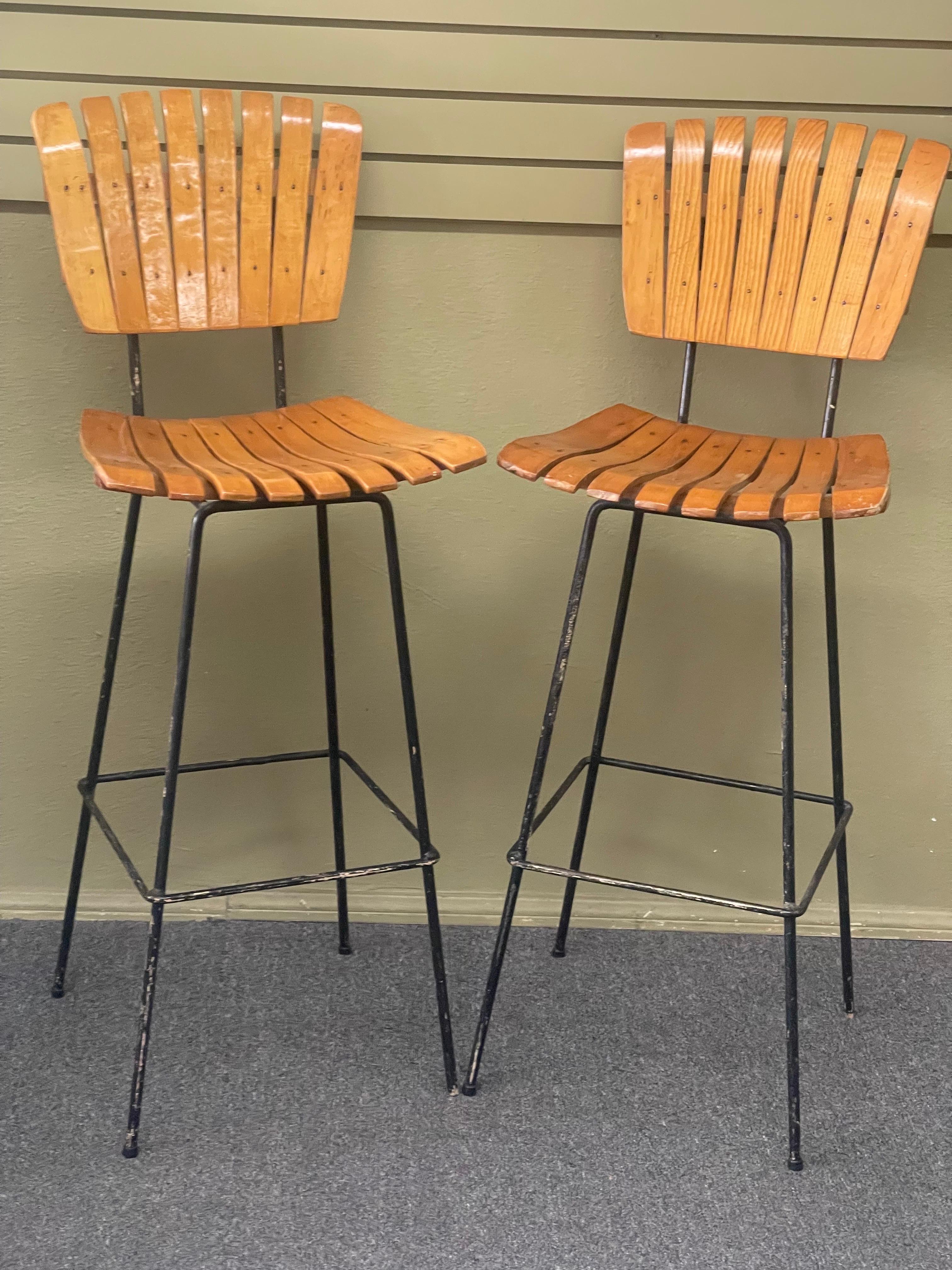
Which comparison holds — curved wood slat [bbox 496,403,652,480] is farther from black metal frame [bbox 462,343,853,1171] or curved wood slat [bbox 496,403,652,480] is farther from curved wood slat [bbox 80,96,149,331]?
curved wood slat [bbox 80,96,149,331]

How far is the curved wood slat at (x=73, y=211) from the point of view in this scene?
1.56 metres

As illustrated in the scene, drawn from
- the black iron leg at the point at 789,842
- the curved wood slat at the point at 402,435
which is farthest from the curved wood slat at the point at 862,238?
the curved wood slat at the point at 402,435

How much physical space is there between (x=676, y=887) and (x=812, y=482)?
37.9 inches

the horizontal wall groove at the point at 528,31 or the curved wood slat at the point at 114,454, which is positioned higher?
the horizontal wall groove at the point at 528,31

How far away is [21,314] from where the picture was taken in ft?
6.00

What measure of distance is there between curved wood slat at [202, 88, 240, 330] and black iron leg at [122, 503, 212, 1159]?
382mm

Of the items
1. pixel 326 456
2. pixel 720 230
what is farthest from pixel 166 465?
pixel 720 230

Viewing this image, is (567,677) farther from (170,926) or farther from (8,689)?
(8,689)

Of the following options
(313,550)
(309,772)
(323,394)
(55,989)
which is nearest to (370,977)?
(309,772)

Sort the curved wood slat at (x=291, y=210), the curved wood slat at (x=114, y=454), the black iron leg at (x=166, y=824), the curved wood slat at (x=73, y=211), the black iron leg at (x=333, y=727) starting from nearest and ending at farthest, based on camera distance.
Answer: the curved wood slat at (x=114, y=454) → the black iron leg at (x=166, y=824) → the curved wood slat at (x=73, y=211) → the curved wood slat at (x=291, y=210) → the black iron leg at (x=333, y=727)

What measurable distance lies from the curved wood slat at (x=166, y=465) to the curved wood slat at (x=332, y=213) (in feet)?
0.97

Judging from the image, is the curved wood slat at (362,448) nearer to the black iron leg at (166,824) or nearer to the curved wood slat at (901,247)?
the black iron leg at (166,824)

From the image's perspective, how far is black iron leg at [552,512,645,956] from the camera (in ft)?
6.13

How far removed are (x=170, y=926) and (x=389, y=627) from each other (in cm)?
68
